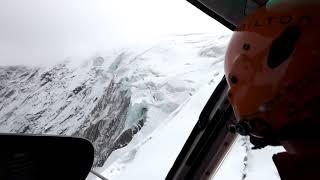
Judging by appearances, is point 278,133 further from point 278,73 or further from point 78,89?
point 78,89

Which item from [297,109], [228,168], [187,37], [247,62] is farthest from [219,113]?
[187,37]

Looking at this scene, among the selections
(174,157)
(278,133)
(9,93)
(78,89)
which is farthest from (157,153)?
(9,93)

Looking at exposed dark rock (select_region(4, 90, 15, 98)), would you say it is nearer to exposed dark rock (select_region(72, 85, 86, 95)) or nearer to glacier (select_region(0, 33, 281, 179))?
glacier (select_region(0, 33, 281, 179))

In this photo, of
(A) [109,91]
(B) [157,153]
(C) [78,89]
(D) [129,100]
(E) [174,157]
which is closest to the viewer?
(E) [174,157]

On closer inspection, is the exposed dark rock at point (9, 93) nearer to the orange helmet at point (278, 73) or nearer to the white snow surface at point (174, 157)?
the white snow surface at point (174, 157)

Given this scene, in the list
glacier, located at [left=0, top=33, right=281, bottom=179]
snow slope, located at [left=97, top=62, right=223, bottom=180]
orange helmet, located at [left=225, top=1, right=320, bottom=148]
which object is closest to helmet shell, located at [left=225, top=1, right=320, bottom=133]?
orange helmet, located at [left=225, top=1, right=320, bottom=148]
